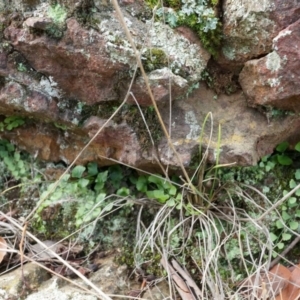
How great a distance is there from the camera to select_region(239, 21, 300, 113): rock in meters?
1.15

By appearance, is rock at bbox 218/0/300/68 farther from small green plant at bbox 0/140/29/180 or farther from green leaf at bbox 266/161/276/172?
small green plant at bbox 0/140/29/180

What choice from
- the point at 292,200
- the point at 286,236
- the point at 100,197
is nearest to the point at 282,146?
the point at 292,200

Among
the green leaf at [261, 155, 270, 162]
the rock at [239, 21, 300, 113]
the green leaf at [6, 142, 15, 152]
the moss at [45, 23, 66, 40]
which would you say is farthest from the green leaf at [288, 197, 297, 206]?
the green leaf at [6, 142, 15, 152]

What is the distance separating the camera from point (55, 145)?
1503 millimetres

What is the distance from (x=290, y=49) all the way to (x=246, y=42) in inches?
5.2

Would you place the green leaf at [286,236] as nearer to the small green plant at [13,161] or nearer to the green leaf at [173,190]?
the green leaf at [173,190]

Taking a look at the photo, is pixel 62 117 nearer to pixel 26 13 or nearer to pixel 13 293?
pixel 26 13

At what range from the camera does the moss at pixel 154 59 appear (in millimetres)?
1212

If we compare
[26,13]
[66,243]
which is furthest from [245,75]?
[66,243]

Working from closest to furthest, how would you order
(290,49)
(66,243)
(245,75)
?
(290,49) → (245,75) → (66,243)

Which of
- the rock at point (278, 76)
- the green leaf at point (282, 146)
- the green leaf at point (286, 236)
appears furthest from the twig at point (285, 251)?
Answer: the rock at point (278, 76)

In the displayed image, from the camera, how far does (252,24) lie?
1.19m

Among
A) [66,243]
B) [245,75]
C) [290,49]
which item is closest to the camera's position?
[290,49]

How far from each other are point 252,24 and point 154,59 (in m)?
0.29
